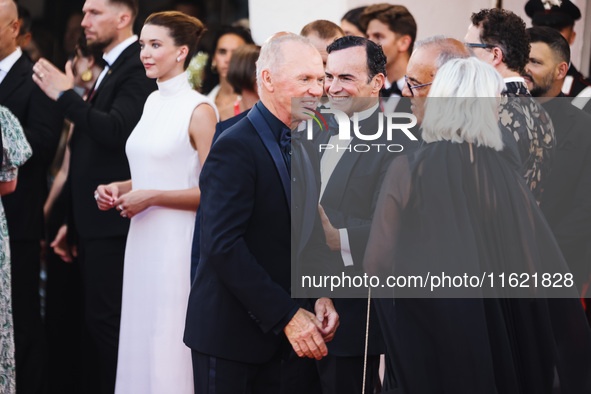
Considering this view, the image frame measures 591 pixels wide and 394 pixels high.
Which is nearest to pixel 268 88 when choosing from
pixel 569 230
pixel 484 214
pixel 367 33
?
pixel 484 214

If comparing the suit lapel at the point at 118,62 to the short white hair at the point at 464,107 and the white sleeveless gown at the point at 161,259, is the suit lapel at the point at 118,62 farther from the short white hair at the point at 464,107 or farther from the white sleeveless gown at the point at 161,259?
the short white hair at the point at 464,107

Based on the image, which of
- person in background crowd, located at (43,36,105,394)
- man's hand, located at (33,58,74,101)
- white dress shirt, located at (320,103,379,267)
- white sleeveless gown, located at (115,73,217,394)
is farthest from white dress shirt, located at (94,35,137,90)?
white dress shirt, located at (320,103,379,267)

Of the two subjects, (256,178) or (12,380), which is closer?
(256,178)

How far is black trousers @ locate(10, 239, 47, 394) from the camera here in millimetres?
3766

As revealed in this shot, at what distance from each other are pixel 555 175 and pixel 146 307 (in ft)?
6.16

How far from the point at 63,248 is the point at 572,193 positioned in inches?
96.0

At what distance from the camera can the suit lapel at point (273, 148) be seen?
2.53 m

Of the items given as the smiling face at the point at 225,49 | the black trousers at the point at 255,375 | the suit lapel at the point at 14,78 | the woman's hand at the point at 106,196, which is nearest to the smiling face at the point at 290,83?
the black trousers at the point at 255,375

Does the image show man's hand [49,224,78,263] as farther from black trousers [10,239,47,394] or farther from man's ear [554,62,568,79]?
man's ear [554,62,568,79]

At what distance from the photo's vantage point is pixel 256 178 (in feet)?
8.21

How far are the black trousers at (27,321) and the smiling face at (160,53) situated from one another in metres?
1.04

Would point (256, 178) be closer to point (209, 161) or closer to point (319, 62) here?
point (209, 161)

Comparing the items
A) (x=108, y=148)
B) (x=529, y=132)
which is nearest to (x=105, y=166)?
(x=108, y=148)

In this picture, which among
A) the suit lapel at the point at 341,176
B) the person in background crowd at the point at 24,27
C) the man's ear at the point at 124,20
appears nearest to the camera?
the suit lapel at the point at 341,176
